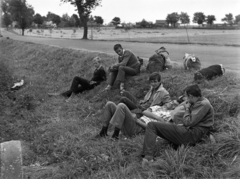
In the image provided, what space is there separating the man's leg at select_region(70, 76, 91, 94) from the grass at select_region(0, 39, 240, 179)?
0.78 feet

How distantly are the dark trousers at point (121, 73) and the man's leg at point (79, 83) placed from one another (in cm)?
Result: 114

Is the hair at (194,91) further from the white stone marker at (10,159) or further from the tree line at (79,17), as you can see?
the tree line at (79,17)

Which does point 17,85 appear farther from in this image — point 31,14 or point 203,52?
point 31,14

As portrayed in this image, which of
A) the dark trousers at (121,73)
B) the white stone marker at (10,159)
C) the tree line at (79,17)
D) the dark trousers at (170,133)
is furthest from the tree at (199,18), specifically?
the white stone marker at (10,159)

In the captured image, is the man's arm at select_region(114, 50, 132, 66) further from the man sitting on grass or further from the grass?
the man sitting on grass

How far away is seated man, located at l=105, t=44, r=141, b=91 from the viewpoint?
8.13 meters

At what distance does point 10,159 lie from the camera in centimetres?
327

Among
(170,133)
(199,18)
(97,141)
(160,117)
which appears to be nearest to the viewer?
(170,133)

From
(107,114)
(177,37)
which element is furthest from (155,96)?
(177,37)

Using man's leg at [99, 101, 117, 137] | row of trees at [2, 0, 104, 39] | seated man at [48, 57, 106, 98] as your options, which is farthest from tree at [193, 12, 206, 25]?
man's leg at [99, 101, 117, 137]

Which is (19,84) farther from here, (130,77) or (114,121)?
(114,121)

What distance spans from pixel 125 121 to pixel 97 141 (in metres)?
0.70

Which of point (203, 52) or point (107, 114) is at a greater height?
point (203, 52)

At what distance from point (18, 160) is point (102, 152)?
1918 mm
